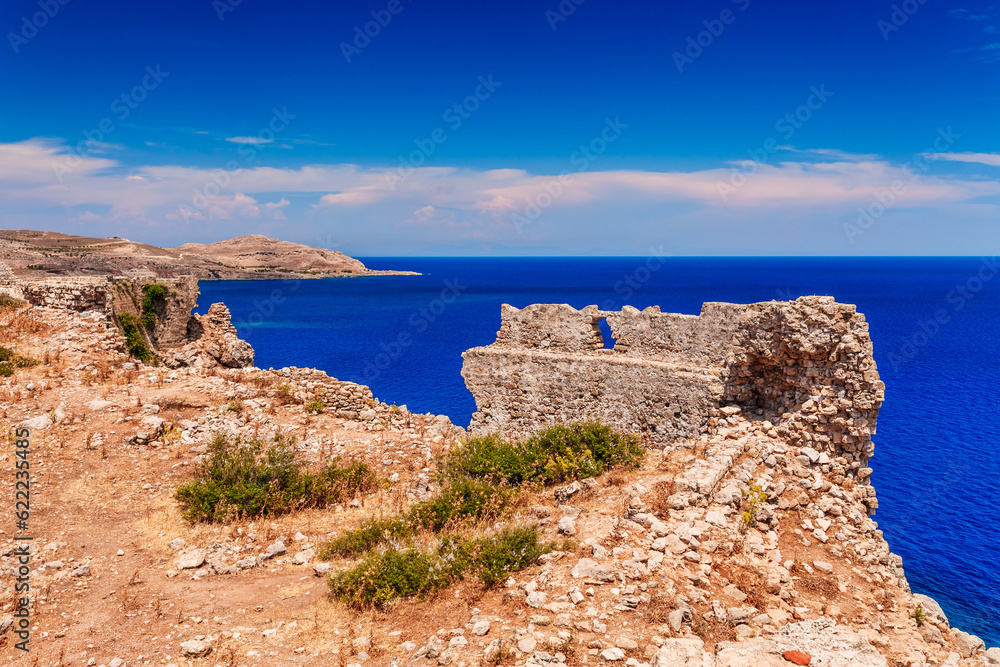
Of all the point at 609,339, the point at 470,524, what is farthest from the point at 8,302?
the point at 609,339

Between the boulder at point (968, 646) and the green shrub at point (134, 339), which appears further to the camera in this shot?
the green shrub at point (134, 339)

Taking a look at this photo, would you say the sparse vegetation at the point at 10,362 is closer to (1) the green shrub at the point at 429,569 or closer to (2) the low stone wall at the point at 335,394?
(2) the low stone wall at the point at 335,394

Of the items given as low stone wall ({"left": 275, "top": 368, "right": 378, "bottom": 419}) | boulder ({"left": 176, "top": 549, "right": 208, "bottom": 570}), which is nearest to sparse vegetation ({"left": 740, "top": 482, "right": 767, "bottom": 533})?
boulder ({"left": 176, "top": 549, "right": 208, "bottom": 570})

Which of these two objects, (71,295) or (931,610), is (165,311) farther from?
(931,610)

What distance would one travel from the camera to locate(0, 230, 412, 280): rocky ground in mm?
70000

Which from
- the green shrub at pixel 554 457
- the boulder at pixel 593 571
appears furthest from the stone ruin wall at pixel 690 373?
the boulder at pixel 593 571

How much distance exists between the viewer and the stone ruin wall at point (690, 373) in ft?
30.0

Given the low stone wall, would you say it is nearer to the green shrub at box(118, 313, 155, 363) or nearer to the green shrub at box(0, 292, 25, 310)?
the green shrub at box(118, 313, 155, 363)

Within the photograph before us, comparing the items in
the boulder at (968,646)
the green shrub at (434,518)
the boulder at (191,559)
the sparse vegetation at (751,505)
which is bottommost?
the boulder at (191,559)

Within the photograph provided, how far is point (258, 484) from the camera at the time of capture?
1108 cm

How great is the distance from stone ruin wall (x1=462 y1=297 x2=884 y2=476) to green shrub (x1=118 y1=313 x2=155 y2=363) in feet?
38.0

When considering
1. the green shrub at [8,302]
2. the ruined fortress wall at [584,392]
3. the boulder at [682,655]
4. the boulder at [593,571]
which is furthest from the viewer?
the green shrub at [8,302]

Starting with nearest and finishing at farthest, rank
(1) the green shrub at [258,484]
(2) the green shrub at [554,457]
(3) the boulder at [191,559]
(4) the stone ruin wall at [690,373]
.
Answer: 1. (3) the boulder at [191,559]
2. (4) the stone ruin wall at [690,373]
3. (1) the green shrub at [258,484]
4. (2) the green shrub at [554,457]

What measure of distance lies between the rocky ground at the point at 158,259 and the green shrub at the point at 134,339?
958 centimetres
